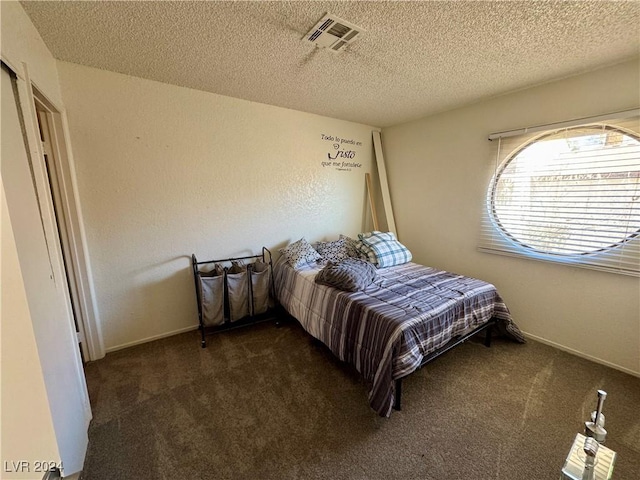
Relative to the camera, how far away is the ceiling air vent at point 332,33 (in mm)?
1507

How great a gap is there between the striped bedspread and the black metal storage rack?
36 centimetres

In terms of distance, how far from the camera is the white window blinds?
6.47 feet

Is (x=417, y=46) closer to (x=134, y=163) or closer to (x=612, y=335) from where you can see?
(x=134, y=163)

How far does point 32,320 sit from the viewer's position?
Result: 1045 mm

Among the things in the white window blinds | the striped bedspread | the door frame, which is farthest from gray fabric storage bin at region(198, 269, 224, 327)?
the white window blinds

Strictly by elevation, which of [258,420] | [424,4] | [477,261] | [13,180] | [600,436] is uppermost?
[424,4]

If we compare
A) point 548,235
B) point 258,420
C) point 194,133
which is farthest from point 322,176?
point 258,420

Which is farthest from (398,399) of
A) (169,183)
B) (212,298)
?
(169,183)

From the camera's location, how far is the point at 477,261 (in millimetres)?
2879

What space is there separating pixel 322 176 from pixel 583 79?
2.49 metres

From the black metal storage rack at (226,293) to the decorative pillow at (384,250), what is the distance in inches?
45.2

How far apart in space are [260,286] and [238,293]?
0.23m

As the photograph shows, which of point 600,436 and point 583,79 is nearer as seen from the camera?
point 600,436

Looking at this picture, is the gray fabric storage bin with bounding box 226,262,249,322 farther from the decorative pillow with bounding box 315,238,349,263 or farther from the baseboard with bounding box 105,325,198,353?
the decorative pillow with bounding box 315,238,349,263
